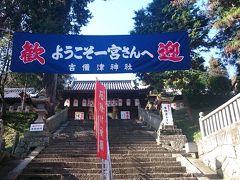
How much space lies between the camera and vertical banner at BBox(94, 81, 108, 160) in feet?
22.5

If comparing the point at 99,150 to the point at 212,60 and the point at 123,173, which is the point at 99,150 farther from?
the point at 212,60

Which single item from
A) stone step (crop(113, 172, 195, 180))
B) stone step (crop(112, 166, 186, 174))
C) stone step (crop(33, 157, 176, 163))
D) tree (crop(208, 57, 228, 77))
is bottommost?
stone step (crop(113, 172, 195, 180))

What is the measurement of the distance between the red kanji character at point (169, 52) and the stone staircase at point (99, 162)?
145 inches

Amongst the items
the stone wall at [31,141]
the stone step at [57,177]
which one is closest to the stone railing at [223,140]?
the stone step at [57,177]

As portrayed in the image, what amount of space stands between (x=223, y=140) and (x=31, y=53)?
688 centimetres

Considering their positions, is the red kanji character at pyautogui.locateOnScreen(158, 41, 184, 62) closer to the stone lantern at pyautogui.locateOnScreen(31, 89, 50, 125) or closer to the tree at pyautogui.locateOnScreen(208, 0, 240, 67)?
the stone lantern at pyautogui.locateOnScreen(31, 89, 50, 125)

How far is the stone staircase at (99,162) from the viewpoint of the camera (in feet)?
30.7

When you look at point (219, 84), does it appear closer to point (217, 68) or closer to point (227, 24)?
Answer: point (217, 68)

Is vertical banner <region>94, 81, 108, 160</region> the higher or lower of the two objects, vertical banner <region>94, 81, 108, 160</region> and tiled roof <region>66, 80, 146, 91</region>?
the lower

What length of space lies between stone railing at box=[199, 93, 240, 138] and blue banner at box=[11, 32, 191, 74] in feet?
6.07

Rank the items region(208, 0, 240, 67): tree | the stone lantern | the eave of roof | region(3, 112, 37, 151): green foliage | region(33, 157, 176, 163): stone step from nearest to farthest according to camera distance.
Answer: region(33, 157, 176, 163): stone step
the stone lantern
region(208, 0, 240, 67): tree
region(3, 112, 37, 151): green foliage
the eave of roof

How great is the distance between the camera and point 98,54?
32.8 feet

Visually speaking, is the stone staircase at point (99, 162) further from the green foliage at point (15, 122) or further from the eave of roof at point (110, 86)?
the eave of roof at point (110, 86)

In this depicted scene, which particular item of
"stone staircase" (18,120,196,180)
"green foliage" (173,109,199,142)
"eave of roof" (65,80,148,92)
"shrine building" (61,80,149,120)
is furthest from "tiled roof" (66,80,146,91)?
"stone staircase" (18,120,196,180)
